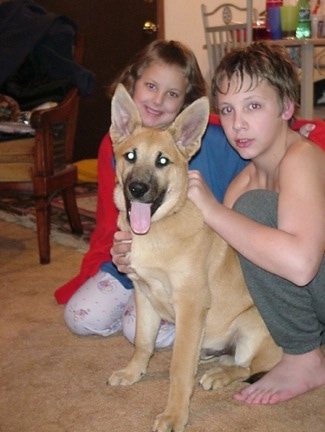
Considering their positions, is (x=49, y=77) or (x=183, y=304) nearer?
(x=183, y=304)

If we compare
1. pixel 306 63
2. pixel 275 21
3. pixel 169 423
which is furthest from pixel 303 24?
pixel 169 423

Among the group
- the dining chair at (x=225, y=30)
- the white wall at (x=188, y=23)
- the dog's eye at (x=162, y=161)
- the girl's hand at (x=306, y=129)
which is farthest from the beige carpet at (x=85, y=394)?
the white wall at (x=188, y=23)

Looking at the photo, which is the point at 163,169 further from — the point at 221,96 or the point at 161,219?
the point at 221,96

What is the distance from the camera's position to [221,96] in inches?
72.0

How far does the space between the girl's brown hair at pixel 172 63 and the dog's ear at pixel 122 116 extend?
38 centimetres

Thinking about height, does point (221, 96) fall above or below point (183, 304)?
above

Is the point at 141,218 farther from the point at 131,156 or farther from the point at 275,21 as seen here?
the point at 275,21

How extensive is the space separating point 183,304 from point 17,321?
94cm

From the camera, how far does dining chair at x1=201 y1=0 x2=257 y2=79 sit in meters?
4.10

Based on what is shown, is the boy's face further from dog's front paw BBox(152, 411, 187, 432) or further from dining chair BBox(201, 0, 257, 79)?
dining chair BBox(201, 0, 257, 79)

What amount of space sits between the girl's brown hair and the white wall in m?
3.73

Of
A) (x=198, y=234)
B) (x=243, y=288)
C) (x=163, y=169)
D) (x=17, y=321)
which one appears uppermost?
(x=163, y=169)

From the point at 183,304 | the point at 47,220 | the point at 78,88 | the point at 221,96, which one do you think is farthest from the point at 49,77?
the point at 183,304

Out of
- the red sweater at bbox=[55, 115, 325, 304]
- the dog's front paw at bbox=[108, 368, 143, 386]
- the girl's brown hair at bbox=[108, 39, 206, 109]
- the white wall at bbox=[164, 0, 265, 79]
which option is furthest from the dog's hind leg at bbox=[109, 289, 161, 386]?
the white wall at bbox=[164, 0, 265, 79]
